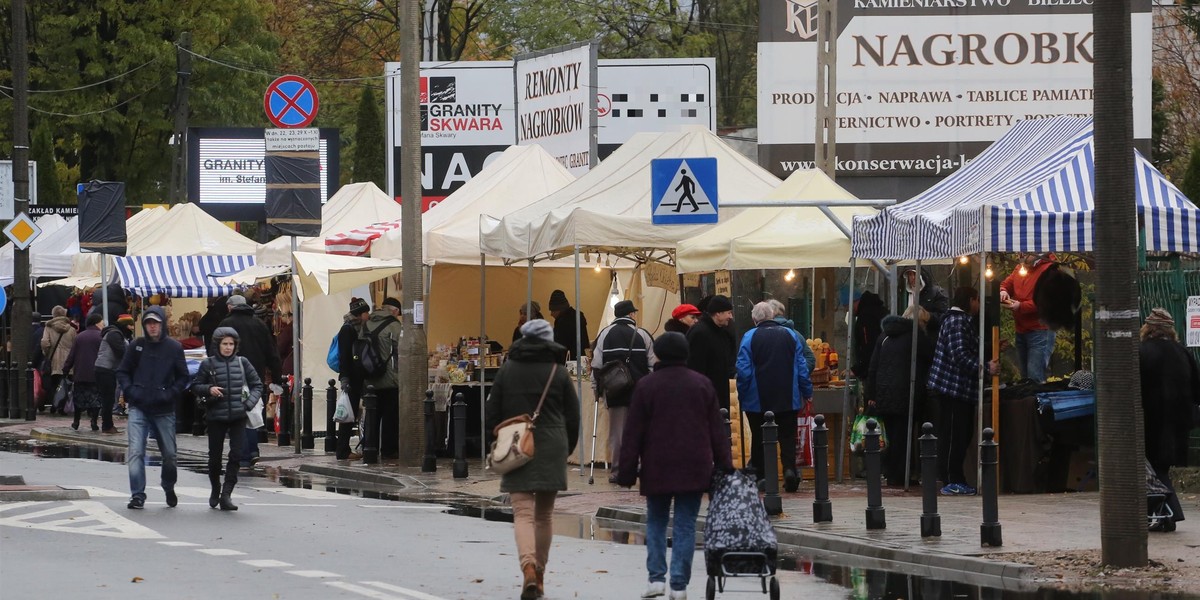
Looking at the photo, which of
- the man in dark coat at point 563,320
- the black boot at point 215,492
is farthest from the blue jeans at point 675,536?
the man in dark coat at point 563,320

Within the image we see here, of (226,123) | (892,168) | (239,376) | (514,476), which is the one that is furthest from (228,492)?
(226,123)

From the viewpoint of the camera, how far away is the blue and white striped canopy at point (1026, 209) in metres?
15.9

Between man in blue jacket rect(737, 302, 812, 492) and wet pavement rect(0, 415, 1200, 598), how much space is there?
2.90 feet

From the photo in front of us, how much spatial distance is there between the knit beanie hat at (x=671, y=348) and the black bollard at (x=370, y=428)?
440 inches

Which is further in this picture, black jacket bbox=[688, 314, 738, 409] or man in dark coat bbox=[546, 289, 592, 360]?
man in dark coat bbox=[546, 289, 592, 360]

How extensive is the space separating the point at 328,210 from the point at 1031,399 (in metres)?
15.6

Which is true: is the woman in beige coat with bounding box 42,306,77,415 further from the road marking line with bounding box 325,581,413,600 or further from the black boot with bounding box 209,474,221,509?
the road marking line with bounding box 325,581,413,600

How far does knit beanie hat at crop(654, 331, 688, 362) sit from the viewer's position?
Answer: 11016 millimetres

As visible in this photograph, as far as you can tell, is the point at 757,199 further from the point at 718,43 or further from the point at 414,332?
the point at 718,43

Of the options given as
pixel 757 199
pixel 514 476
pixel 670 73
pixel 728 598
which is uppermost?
pixel 670 73

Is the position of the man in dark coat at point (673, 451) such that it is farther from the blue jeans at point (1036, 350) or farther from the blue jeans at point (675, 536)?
the blue jeans at point (1036, 350)

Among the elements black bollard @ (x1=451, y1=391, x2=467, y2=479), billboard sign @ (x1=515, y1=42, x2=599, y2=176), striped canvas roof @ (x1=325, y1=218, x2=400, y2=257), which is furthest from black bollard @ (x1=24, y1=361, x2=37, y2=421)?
black bollard @ (x1=451, y1=391, x2=467, y2=479)

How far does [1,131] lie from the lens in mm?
55031

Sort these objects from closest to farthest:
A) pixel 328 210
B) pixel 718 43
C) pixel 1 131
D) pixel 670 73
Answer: pixel 328 210, pixel 670 73, pixel 1 131, pixel 718 43
